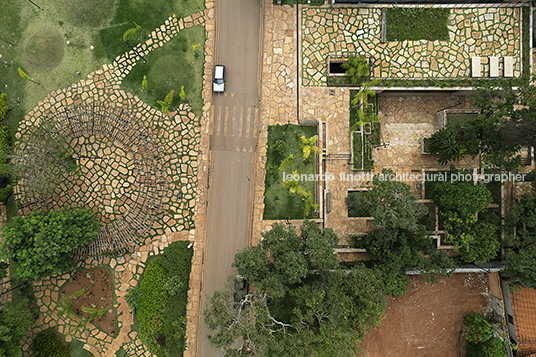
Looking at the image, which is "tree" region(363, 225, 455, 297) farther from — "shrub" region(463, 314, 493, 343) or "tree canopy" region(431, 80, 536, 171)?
"tree canopy" region(431, 80, 536, 171)

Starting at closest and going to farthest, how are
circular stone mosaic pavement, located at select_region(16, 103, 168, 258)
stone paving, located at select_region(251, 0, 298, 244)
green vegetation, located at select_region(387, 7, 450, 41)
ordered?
circular stone mosaic pavement, located at select_region(16, 103, 168, 258) → stone paving, located at select_region(251, 0, 298, 244) → green vegetation, located at select_region(387, 7, 450, 41)

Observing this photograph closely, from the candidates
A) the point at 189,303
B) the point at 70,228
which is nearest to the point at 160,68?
the point at 70,228

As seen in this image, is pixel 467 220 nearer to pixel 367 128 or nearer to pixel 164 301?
pixel 367 128

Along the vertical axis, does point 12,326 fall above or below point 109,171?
below

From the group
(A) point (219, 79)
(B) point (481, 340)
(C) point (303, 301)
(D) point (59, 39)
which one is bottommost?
(B) point (481, 340)

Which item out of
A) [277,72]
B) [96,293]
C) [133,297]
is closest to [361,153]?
[277,72]

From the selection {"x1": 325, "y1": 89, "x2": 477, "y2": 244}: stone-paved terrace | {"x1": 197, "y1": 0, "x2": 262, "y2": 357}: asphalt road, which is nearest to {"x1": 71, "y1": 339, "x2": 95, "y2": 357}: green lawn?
{"x1": 197, "y1": 0, "x2": 262, "y2": 357}: asphalt road
